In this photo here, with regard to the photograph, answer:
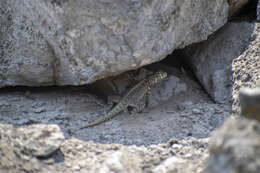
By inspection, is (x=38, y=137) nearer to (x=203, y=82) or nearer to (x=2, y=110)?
(x=2, y=110)

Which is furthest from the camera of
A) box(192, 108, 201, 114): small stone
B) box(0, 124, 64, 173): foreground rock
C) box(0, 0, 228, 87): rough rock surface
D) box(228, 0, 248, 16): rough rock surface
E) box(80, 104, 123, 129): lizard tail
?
box(228, 0, 248, 16): rough rock surface

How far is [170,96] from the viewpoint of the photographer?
4.60 m

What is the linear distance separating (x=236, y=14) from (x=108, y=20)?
266 cm

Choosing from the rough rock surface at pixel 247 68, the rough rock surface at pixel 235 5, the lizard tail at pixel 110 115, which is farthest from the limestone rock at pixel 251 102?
the rough rock surface at pixel 235 5

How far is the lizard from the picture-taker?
442cm

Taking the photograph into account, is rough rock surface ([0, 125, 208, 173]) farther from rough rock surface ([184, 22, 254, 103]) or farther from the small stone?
rough rock surface ([184, 22, 254, 103])

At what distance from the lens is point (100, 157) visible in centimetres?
318

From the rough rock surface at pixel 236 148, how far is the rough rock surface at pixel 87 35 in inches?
79.1

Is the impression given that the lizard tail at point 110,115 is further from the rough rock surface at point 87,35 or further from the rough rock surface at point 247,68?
the rough rock surface at point 247,68

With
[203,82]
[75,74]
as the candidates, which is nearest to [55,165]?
[75,74]

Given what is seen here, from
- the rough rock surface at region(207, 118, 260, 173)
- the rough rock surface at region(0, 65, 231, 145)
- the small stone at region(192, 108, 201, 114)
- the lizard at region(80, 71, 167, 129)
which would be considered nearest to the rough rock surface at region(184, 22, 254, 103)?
the rough rock surface at region(0, 65, 231, 145)

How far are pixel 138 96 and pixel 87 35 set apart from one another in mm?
1368

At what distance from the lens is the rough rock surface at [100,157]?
9.38 ft

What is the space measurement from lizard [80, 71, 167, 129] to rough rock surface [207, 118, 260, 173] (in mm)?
2282
